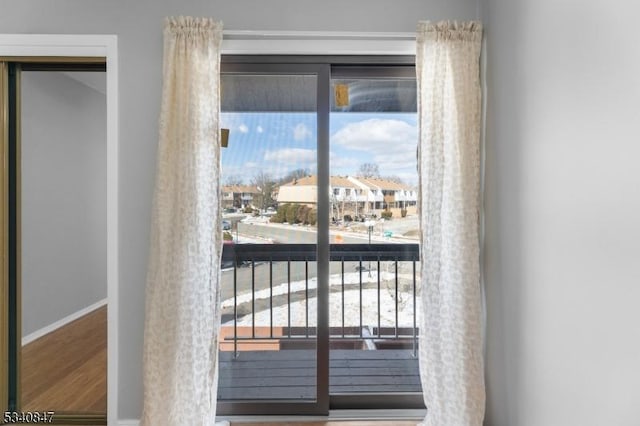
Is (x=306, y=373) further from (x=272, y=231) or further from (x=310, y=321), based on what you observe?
(x=272, y=231)

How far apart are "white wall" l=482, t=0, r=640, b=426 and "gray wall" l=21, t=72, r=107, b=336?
8.42 feet

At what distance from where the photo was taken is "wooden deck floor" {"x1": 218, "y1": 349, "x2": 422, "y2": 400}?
2160 mm

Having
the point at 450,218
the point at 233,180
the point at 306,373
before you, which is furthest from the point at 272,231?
the point at 450,218

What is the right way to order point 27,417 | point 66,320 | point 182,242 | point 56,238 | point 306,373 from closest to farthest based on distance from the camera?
point 182,242, point 27,417, point 306,373, point 56,238, point 66,320

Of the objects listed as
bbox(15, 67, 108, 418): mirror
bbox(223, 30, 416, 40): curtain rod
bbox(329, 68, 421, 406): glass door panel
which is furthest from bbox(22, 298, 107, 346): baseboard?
bbox(223, 30, 416, 40): curtain rod

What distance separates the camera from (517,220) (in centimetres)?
171

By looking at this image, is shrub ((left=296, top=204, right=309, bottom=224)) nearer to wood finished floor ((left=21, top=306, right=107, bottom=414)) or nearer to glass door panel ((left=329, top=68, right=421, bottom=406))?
glass door panel ((left=329, top=68, right=421, bottom=406))

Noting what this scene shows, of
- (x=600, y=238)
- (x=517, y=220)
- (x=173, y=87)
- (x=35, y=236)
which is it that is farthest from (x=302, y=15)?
(x=35, y=236)

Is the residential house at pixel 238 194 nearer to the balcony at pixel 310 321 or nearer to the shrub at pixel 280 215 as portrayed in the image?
the shrub at pixel 280 215

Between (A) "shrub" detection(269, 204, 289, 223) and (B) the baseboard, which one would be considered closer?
(A) "shrub" detection(269, 204, 289, 223)

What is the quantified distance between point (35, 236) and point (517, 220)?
277 centimetres

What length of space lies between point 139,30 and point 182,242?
1.21m

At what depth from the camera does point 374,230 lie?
2201 mm

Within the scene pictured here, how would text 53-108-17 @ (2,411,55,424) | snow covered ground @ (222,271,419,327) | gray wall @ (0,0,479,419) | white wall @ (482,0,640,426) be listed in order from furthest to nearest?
snow covered ground @ (222,271,419,327) → text 53-108-17 @ (2,411,55,424) → gray wall @ (0,0,479,419) → white wall @ (482,0,640,426)
